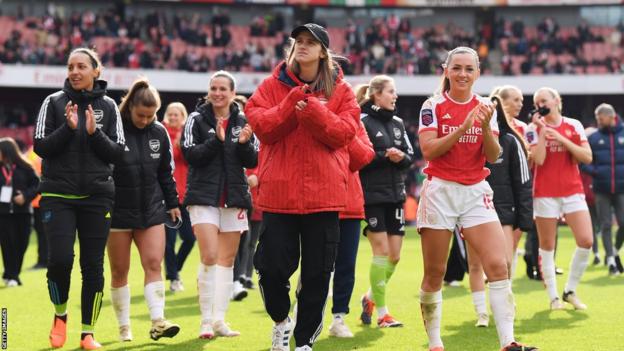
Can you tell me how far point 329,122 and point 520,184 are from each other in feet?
12.3

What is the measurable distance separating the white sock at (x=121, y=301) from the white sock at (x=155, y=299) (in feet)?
0.57

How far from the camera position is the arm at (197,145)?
338 inches

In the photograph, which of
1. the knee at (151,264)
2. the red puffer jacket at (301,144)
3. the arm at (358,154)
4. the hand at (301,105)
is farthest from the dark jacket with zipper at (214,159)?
the hand at (301,105)

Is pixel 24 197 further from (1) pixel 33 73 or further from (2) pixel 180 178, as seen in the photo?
(1) pixel 33 73

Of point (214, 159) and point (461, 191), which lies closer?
point (461, 191)

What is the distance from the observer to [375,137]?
9.34 m

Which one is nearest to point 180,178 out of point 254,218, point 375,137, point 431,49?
point 254,218

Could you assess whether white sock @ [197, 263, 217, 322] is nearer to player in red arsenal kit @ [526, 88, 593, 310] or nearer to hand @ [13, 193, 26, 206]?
player in red arsenal kit @ [526, 88, 593, 310]

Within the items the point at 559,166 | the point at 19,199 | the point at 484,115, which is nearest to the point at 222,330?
the point at 484,115

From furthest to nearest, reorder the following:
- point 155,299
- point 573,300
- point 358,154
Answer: point 573,300 → point 155,299 → point 358,154

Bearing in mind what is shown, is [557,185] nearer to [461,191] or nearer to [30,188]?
[461,191]

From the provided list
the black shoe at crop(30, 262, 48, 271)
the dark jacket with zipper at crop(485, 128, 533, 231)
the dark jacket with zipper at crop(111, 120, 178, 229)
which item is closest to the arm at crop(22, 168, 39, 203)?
the black shoe at crop(30, 262, 48, 271)

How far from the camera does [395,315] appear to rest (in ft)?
33.4

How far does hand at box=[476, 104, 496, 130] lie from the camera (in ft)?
21.8
